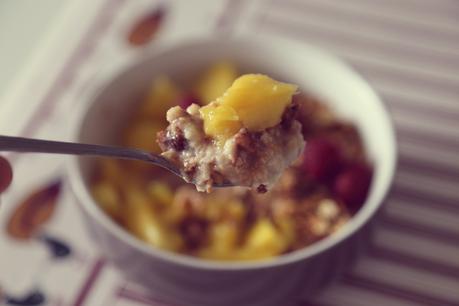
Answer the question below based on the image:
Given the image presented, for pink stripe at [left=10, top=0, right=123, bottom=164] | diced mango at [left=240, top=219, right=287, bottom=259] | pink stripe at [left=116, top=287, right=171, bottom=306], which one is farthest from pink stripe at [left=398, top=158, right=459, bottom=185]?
pink stripe at [left=10, top=0, right=123, bottom=164]

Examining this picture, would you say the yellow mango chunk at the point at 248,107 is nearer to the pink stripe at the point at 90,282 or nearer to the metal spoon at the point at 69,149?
the metal spoon at the point at 69,149

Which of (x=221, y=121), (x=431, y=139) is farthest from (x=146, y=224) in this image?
(x=431, y=139)

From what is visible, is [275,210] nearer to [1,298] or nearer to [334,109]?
[334,109]

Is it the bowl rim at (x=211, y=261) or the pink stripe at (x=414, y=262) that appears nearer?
the bowl rim at (x=211, y=261)

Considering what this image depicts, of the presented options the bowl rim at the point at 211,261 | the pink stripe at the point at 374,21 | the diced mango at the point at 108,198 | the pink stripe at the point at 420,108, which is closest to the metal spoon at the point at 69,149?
the bowl rim at the point at 211,261

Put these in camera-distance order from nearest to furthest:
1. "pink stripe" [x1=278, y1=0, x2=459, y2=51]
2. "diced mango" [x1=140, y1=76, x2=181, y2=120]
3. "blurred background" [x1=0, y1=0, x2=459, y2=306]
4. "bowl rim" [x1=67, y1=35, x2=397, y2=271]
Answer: "bowl rim" [x1=67, y1=35, x2=397, y2=271], "blurred background" [x1=0, y1=0, x2=459, y2=306], "diced mango" [x1=140, y1=76, x2=181, y2=120], "pink stripe" [x1=278, y1=0, x2=459, y2=51]

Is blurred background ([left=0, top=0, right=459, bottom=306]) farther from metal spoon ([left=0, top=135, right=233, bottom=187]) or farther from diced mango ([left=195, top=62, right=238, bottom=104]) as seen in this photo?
metal spoon ([left=0, top=135, right=233, bottom=187])
